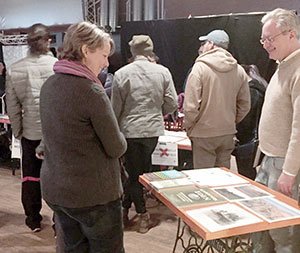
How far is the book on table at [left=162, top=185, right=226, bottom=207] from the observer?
4.66 ft

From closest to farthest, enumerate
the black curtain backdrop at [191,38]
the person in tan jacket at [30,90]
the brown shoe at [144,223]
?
the person in tan jacket at [30,90] < the brown shoe at [144,223] < the black curtain backdrop at [191,38]

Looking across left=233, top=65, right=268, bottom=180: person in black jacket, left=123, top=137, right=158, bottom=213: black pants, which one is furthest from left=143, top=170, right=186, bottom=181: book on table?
left=233, top=65, right=268, bottom=180: person in black jacket

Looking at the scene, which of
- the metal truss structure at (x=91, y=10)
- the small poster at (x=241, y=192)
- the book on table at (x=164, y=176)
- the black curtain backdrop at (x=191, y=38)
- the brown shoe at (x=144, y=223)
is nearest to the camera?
the small poster at (x=241, y=192)

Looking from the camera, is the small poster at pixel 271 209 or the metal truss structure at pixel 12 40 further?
the metal truss structure at pixel 12 40

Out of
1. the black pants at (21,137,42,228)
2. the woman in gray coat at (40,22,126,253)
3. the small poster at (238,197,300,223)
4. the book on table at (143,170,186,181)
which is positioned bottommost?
the black pants at (21,137,42,228)

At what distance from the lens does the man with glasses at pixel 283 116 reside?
160 centimetres

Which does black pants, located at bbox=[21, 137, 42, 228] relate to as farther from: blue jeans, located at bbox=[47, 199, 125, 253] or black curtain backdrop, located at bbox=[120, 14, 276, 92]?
black curtain backdrop, located at bbox=[120, 14, 276, 92]

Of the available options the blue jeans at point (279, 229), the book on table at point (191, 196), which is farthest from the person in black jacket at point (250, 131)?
the book on table at point (191, 196)

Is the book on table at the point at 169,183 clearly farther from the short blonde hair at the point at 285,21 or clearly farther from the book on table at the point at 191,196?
the short blonde hair at the point at 285,21

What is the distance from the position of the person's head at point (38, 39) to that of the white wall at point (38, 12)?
295 cm

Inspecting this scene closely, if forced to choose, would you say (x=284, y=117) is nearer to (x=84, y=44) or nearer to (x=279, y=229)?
(x=279, y=229)

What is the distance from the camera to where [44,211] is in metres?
3.18

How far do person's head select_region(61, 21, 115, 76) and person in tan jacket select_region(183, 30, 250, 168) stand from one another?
3.17 ft

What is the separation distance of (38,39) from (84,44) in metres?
1.13
